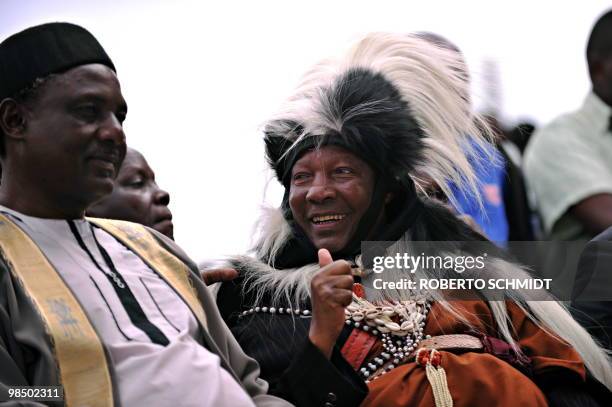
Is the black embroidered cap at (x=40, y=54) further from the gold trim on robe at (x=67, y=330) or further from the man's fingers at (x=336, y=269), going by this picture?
the man's fingers at (x=336, y=269)

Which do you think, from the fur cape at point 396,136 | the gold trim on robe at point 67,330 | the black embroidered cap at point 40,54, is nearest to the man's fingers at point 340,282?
the fur cape at point 396,136

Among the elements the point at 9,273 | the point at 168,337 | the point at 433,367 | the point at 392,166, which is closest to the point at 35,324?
the point at 9,273

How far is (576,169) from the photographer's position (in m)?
4.79

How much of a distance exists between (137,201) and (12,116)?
104 cm

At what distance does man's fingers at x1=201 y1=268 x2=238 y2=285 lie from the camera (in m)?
4.04

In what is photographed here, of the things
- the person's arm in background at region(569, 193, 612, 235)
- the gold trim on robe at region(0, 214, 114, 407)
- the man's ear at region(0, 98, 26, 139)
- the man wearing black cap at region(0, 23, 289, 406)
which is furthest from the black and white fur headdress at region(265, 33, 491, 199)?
the gold trim on robe at region(0, 214, 114, 407)

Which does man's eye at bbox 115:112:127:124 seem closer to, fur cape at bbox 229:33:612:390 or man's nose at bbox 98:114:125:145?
man's nose at bbox 98:114:125:145

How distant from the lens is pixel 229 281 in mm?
4137

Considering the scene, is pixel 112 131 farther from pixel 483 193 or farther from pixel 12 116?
pixel 483 193

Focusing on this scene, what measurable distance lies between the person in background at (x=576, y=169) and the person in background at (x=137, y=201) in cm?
164

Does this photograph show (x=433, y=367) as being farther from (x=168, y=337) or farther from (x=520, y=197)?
(x=520, y=197)

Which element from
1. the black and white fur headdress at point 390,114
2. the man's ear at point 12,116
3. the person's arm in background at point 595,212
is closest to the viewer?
the man's ear at point 12,116

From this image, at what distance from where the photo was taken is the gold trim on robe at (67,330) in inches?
117

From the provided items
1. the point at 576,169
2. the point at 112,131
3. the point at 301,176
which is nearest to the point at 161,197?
the point at 301,176
